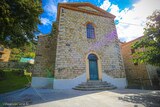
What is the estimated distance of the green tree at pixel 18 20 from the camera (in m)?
5.04

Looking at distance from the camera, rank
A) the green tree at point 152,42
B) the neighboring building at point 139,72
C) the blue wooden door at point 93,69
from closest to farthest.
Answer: the green tree at point 152,42 < the blue wooden door at point 93,69 < the neighboring building at point 139,72

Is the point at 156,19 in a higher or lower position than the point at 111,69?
higher

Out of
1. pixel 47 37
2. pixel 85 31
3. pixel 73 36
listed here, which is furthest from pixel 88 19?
pixel 47 37

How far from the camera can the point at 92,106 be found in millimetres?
3789

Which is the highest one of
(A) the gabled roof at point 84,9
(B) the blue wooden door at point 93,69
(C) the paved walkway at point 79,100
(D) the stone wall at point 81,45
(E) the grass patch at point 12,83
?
(A) the gabled roof at point 84,9

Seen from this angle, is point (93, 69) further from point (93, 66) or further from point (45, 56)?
point (45, 56)

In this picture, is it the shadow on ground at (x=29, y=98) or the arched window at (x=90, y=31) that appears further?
the arched window at (x=90, y=31)

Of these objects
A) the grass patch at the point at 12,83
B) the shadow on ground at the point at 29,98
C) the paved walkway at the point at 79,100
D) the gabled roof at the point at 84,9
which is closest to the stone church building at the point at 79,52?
the gabled roof at the point at 84,9

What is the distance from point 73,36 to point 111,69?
5.45 meters

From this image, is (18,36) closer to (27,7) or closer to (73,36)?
(27,7)

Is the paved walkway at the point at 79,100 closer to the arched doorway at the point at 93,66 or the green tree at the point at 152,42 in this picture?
the green tree at the point at 152,42

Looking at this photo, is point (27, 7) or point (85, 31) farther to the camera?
point (85, 31)

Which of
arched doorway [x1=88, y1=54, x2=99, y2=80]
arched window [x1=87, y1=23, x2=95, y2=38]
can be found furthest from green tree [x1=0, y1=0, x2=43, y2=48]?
arched window [x1=87, y1=23, x2=95, y2=38]

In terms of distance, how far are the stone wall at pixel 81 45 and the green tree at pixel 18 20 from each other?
3.22 m
